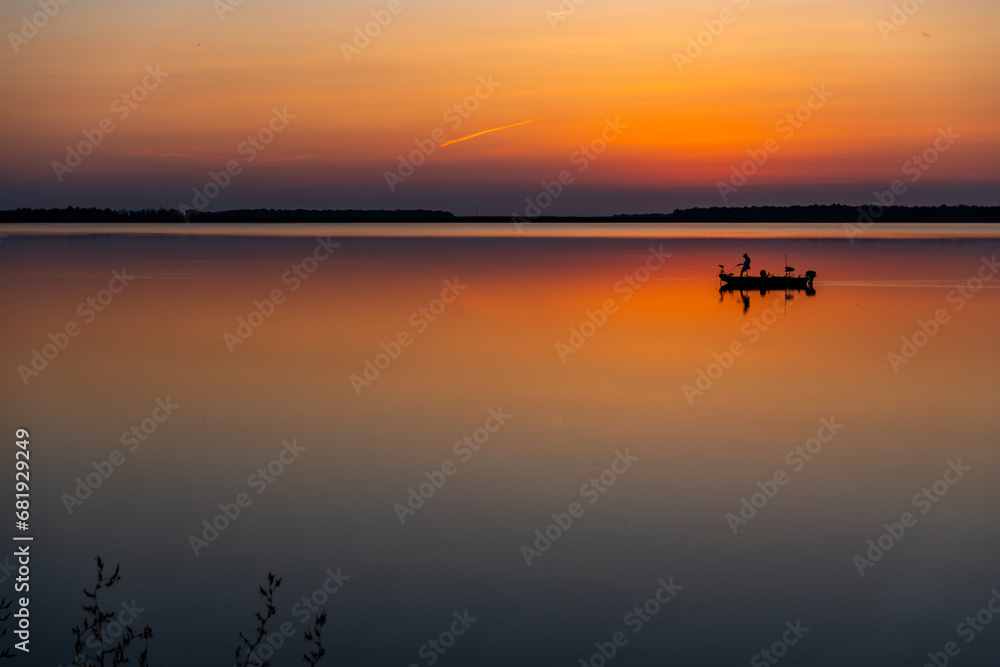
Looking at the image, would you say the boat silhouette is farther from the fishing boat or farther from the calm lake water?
the calm lake water

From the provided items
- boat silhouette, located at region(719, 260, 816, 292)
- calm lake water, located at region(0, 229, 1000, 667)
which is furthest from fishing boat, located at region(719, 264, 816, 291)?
calm lake water, located at region(0, 229, 1000, 667)

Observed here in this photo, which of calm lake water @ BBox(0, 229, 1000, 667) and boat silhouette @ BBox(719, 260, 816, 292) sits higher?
boat silhouette @ BBox(719, 260, 816, 292)

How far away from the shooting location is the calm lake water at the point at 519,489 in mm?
5730

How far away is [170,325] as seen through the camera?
1855 centimetres

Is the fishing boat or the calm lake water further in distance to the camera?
the fishing boat

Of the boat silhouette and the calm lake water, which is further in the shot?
the boat silhouette

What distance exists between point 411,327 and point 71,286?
1254 centimetres

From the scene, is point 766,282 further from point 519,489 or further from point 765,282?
point 519,489

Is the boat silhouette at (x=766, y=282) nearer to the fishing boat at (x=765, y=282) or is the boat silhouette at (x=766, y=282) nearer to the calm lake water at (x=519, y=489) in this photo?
the fishing boat at (x=765, y=282)

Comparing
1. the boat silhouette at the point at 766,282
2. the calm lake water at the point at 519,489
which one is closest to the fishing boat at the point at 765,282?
the boat silhouette at the point at 766,282

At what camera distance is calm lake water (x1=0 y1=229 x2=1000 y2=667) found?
573 cm

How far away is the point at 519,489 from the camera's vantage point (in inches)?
322

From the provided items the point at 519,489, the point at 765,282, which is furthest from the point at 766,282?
the point at 519,489

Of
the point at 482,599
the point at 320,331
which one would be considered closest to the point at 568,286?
the point at 320,331
